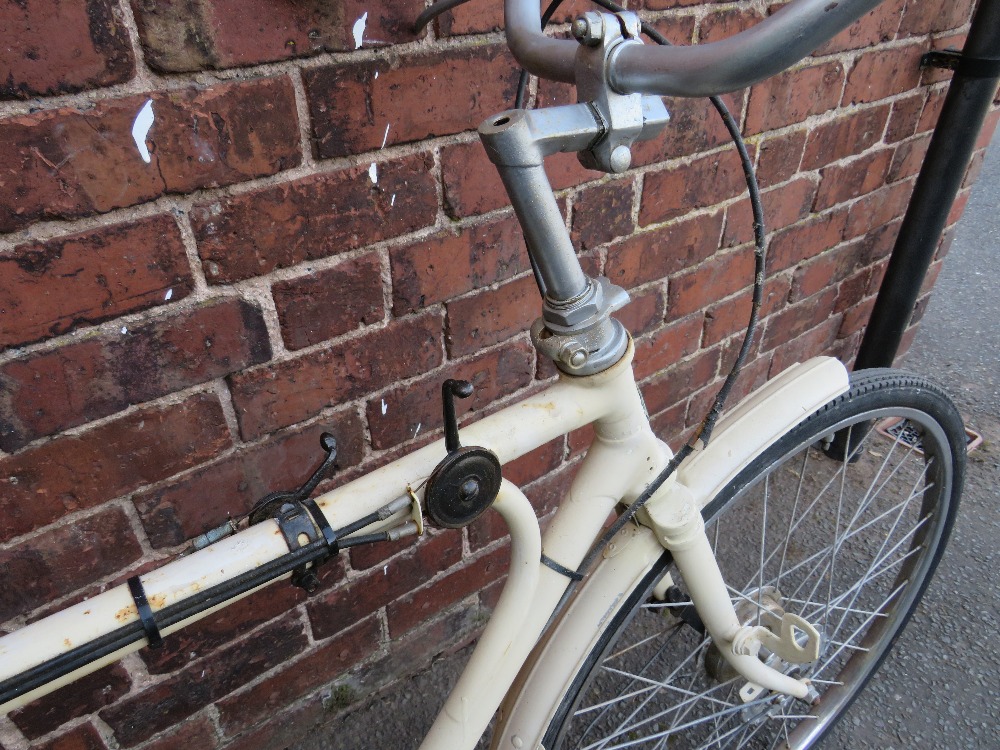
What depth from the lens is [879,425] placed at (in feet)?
5.95

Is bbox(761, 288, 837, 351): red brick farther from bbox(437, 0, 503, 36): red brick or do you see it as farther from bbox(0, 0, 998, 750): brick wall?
A: bbox(437, 0, 503, 36): red brick

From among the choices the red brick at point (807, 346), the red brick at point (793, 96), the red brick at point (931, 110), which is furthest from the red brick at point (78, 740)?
the red brick at point (931, 110)

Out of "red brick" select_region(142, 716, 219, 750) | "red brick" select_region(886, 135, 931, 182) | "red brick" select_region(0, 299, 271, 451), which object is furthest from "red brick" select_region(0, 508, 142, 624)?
"red brick" select_region(886, 135, 931, 182)

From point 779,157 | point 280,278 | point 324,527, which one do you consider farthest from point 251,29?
point 779,157

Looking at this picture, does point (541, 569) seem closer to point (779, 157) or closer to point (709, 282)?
point (709, 282)

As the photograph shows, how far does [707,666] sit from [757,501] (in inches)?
25.5

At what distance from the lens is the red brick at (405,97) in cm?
70

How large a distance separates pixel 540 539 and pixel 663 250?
0.61 m

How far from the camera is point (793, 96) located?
1.13 metres

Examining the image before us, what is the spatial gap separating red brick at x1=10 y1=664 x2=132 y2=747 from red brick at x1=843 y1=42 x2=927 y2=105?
1444mm

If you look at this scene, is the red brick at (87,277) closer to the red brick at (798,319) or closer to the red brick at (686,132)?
the red brick at (686,132)

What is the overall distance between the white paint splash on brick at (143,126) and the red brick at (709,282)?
2.72 ft

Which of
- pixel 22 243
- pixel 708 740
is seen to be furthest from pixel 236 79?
pixel 708 740

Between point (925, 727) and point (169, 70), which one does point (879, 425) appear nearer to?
point (925, 727)
